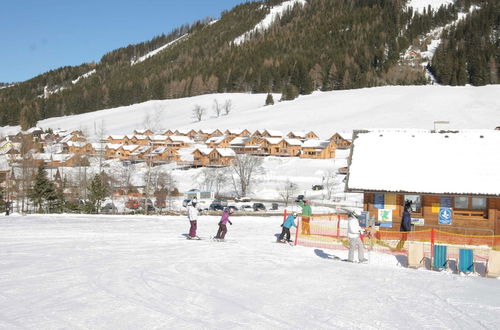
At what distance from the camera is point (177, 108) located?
472 feet

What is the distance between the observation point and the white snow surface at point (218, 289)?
745 cm

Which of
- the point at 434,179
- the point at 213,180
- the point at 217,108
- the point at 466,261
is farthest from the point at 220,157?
the point at 466,261

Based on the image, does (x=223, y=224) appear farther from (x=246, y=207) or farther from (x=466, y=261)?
(x=246, y=207)

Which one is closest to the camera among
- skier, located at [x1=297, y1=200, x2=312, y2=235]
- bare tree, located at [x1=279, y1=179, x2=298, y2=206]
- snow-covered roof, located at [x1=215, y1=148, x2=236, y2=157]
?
skier, located at [x1=297, y1=200, x2=312, y2=235]

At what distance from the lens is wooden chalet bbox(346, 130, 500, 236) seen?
60.0 feet

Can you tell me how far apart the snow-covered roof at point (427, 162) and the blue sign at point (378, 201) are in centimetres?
54

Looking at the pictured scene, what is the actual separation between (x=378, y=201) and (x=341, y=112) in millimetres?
90543

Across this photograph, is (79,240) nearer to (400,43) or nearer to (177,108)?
(177,108)

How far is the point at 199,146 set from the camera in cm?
9062

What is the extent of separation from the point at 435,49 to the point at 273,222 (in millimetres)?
157496

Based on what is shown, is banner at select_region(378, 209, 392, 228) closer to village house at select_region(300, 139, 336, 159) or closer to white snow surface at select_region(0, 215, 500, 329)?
white snow surface at select_region(0, 215, 500, 329)

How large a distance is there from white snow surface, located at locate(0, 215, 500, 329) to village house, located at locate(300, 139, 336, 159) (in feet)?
215

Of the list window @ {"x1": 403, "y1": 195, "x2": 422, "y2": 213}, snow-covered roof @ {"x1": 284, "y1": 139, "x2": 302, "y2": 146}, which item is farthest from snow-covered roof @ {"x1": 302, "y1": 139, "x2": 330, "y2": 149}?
window @ {"x1": 403, "y1": 195, "x2": 422, "y2": 213}

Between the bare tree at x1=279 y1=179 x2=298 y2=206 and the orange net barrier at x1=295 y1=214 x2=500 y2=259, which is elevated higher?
the bare tree at x1=279 y1=179 x2=298 y2=206
